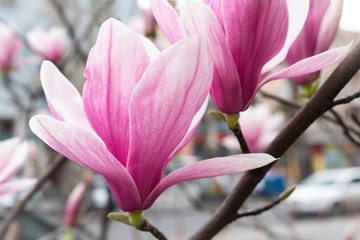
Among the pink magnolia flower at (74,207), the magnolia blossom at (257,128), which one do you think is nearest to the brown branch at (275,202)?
the magnolia blossom at (257,128)

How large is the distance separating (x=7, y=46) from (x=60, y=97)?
1.22 m

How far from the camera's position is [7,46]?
4.86ft


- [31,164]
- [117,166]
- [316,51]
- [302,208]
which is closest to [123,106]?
[117,166]

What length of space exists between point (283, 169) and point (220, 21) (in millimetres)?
15928

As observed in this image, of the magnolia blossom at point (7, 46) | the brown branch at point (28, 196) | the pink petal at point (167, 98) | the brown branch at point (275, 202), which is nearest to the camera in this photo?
the pink petal at point (167, 98)

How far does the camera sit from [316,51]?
1.60 ft

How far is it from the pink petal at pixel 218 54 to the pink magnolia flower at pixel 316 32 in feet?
0.45

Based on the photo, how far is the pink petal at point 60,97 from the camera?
1.24 feet

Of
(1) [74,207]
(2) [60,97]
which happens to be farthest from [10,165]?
(1) [74,207]

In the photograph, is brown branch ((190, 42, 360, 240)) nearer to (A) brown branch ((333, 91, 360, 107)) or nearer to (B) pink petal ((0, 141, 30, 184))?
(A) brown branch ((333, 91, 360, 107))

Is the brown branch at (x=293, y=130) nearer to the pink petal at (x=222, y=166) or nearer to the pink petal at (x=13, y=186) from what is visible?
the pink petal at (x=222, y=166)

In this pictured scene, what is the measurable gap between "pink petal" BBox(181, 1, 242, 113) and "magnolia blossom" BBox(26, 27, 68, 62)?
1194 millimetres

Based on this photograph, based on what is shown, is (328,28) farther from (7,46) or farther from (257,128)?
(7,46)

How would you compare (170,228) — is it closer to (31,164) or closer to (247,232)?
(247,232)
